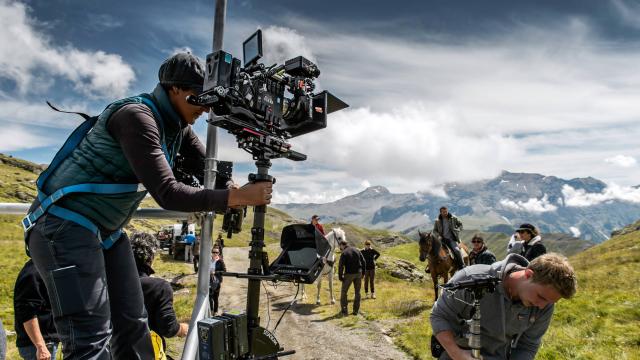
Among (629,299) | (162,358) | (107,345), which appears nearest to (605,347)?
(629,299)

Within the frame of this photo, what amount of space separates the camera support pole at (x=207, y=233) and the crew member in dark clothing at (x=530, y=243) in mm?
11585

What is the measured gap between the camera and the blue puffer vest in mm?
2684

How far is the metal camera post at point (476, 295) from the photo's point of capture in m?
3.90

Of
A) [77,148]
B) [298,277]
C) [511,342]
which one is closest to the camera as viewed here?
[77,148]

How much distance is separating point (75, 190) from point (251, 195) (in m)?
1.10

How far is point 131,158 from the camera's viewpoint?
2615mm

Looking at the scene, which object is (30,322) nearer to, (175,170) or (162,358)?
(162,358)

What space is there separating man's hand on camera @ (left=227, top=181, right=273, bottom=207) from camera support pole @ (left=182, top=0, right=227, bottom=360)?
127cm

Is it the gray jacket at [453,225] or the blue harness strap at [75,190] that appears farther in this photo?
the gray jacket at [453,225]

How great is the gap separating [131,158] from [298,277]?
5.50 feet

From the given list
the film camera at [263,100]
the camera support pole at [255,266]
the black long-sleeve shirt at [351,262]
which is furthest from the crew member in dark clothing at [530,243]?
the camera support pole at [255,266]

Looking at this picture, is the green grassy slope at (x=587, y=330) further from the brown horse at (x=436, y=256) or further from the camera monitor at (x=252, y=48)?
the camera monitor at (x=252, y=48)

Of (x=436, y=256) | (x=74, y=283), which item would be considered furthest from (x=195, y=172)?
(x=436, y=256)

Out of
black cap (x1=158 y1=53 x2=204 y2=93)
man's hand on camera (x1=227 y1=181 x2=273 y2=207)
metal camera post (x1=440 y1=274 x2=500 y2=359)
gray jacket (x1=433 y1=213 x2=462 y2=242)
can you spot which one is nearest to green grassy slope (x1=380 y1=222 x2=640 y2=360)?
gray jacket (x1=433 y1=213 x2=462 y2=242)
